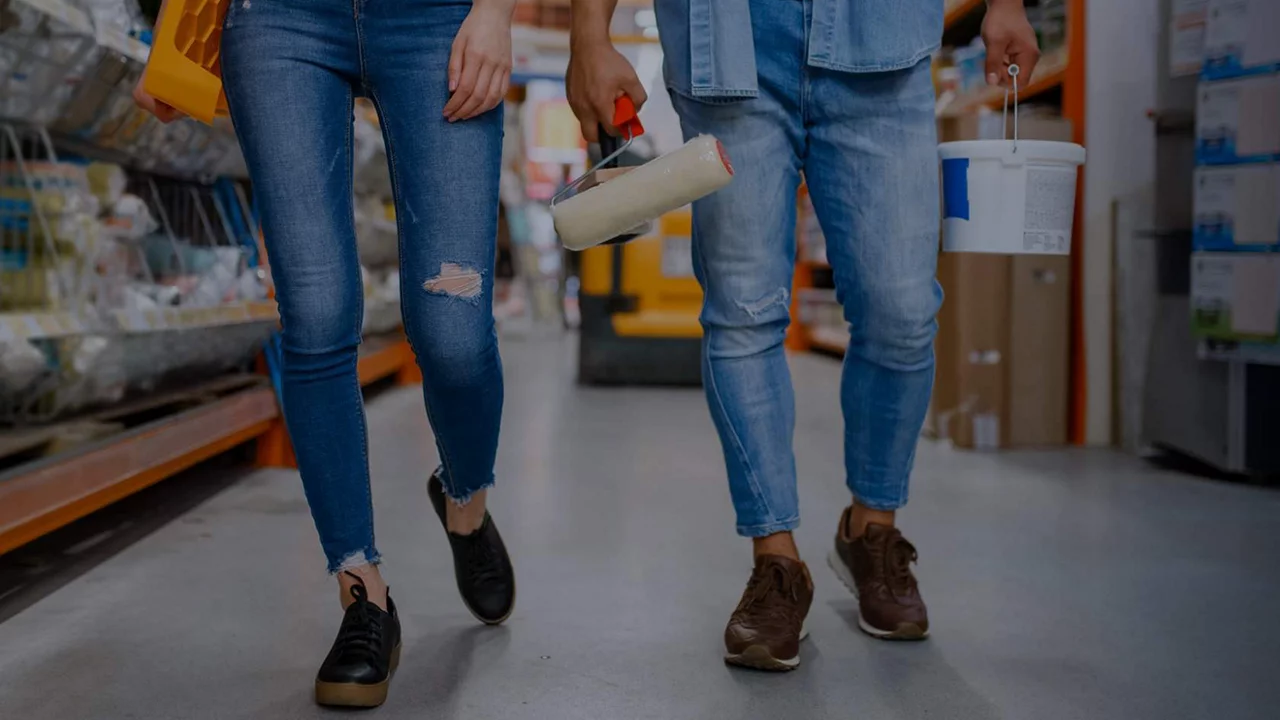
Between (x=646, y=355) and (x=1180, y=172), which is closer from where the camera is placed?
(x=1180, y=172)

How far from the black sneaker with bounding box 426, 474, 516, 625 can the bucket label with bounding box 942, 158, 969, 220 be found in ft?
2.41

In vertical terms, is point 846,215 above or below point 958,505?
above

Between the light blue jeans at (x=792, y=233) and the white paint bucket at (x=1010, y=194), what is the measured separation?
10 centimetres

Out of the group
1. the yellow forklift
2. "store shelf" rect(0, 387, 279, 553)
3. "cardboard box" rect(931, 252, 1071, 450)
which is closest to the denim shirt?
"store shelf" rect(0, 387, 279, 553)

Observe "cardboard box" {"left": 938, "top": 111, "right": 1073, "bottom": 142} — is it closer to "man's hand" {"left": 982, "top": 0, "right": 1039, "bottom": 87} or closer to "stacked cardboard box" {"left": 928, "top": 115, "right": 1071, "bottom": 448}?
"stacked cardboard box" {"left": 928, "top": 115, "right": 1071, "bottom": 448}

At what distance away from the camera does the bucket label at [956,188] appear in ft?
4.97

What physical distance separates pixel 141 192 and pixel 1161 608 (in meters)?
2.39

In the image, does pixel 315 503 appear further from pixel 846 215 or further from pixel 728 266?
pixel 846 215

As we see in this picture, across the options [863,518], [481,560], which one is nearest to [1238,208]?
[863,518]

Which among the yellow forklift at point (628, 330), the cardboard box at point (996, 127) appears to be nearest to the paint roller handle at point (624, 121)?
the cardboard box at point (996, 127)

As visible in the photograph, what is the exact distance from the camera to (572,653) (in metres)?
1.42

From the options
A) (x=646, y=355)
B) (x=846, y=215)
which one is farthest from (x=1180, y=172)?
(x=646, y=355)

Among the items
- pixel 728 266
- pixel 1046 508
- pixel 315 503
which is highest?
pixel 728 266

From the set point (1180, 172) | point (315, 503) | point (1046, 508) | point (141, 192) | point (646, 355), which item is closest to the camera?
point (315, 503)
